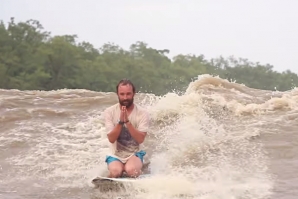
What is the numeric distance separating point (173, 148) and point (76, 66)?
38460mm

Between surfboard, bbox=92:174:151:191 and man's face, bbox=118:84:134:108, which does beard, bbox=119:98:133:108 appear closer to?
man's face, bbox=118:84:134:108

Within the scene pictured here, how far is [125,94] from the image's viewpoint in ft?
18.4

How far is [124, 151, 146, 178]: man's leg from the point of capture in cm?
581

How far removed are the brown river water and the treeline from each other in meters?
19.2

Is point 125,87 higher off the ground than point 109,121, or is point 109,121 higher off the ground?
point 125,87

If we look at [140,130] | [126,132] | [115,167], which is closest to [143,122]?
[140,130]

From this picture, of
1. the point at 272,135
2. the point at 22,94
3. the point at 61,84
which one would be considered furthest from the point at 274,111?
the point at 61,84

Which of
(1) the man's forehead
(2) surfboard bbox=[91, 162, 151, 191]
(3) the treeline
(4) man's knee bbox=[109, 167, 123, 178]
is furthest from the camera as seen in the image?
(3) the treeline

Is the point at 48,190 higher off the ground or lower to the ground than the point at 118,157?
lower

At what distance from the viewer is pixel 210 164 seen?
720 centimetres

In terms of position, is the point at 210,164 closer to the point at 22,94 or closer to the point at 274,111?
the point at 274,111

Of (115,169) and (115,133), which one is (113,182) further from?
(115,133)

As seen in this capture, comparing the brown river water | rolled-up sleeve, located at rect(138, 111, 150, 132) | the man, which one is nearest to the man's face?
the man

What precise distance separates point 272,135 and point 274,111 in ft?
7.38
